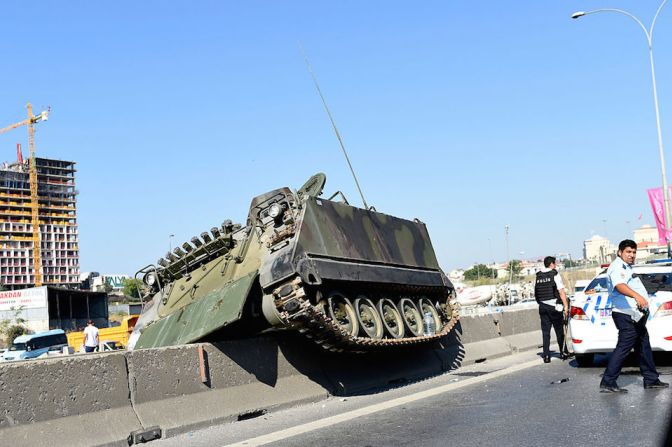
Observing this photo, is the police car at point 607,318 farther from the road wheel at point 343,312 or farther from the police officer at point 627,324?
the road wheel at point 343,312

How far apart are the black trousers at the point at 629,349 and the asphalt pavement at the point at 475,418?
0.76 feet

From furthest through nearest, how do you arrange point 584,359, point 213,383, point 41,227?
point 41,227 → point 584,359 → point 213,383

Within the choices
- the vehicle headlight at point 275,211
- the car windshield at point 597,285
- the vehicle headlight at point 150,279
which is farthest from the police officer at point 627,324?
the vehicle headlight at point 150,279

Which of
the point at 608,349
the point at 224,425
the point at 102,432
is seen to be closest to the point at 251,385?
the point at 224,425

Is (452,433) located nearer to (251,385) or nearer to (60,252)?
→ (251,385)

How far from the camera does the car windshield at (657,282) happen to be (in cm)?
1171

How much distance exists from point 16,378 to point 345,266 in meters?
4.94

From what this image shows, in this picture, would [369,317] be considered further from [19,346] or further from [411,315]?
[19,346]

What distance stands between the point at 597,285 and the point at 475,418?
5.42m

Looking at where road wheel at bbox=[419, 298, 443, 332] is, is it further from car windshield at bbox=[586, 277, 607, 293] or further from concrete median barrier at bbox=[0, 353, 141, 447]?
concrete median barrier at bbox=[0, 353, 141, 447]

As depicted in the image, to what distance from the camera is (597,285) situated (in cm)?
1259

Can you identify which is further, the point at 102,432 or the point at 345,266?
the point at 345,266

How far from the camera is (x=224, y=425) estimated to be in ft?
28.0

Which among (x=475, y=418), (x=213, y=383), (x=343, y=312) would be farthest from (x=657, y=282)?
(x=213, y=383)
